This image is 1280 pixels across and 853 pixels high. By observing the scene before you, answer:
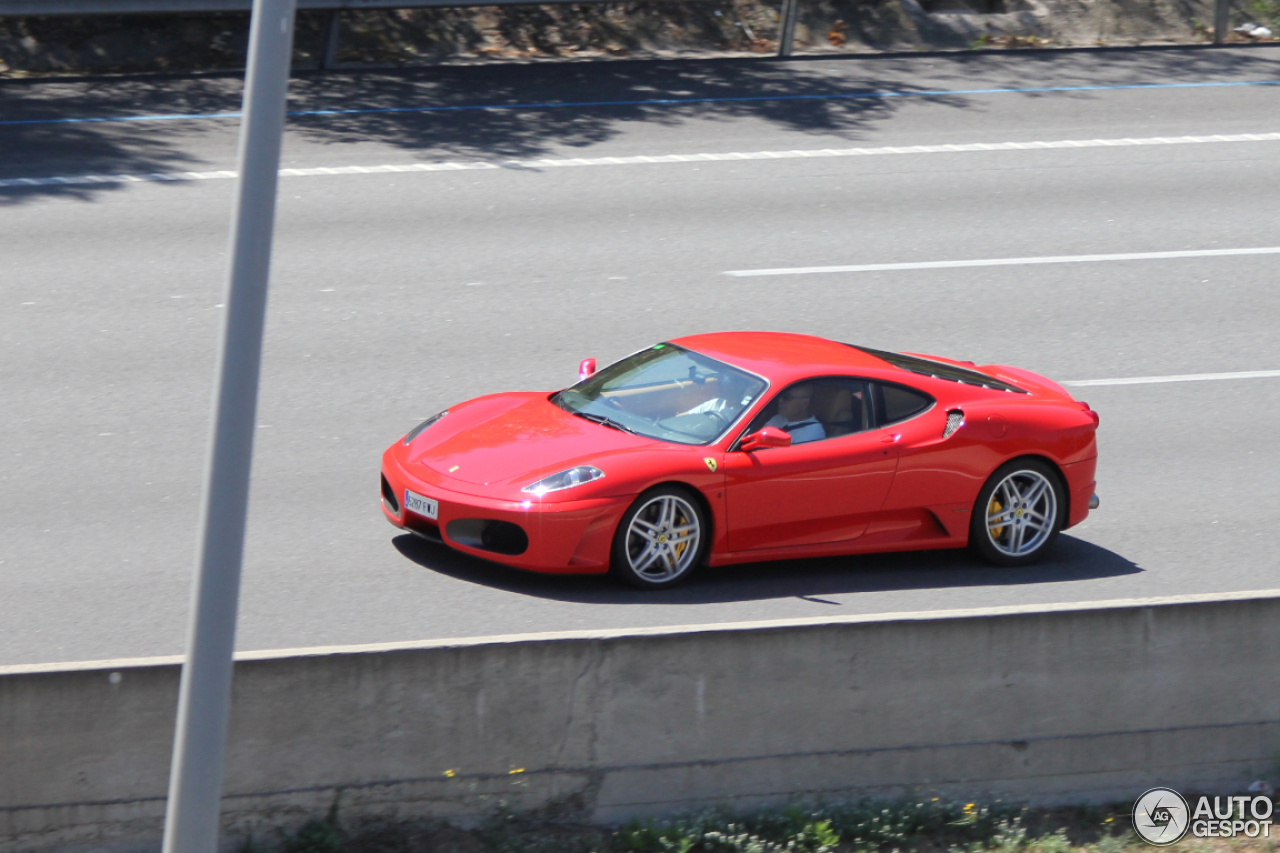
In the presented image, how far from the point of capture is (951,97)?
61.9ft

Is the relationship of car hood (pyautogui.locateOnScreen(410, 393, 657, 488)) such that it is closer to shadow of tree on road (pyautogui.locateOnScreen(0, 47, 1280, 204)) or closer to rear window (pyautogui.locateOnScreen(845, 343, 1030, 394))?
rear window (pyautogui.locateOnScreen(845, 343, 1030, 394))

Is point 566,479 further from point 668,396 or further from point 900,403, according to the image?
point 900,403

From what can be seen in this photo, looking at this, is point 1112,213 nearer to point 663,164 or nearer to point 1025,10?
point 663,164

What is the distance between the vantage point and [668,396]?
8.52m

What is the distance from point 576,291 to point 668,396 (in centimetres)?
465

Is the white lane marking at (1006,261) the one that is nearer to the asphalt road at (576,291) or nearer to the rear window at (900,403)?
the asphalt road at (576,291)

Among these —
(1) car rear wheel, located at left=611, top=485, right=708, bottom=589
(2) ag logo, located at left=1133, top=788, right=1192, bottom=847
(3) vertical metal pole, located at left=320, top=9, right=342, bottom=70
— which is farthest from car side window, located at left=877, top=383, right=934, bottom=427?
(3) vertical metal pole, located at left=320, top=9, right=342, bottom=70

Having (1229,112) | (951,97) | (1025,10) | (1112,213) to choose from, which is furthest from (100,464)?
(1025,10)

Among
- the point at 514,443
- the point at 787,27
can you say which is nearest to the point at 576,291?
the point at 514,443

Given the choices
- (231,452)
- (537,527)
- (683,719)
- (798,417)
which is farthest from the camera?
(798,417)

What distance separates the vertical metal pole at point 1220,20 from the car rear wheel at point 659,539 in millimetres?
16985

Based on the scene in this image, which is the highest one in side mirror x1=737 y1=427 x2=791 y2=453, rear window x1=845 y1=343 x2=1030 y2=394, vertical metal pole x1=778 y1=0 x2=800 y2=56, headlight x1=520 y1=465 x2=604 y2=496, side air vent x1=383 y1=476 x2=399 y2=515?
vertical metal pole x1=778 y1=0 x2=800 y2=56

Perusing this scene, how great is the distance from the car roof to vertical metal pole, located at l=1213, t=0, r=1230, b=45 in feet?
49.8

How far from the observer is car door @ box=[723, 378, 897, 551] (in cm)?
806
